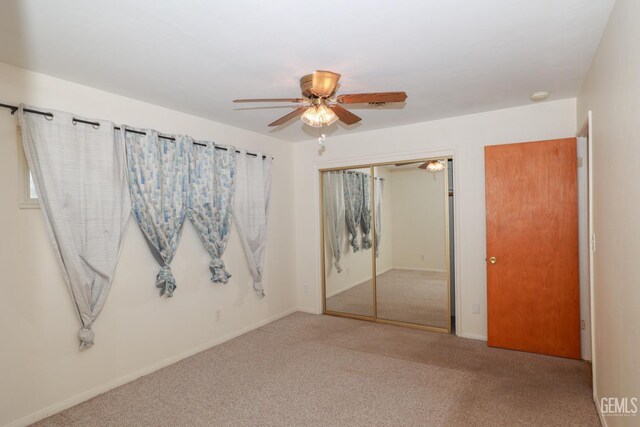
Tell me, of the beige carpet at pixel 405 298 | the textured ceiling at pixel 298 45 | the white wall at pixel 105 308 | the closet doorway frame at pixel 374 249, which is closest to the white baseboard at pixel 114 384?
the white wall at pixel 105 308

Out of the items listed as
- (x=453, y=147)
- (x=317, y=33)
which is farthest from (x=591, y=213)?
(x=317, y=33)

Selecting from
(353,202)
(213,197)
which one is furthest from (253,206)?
(353,202)

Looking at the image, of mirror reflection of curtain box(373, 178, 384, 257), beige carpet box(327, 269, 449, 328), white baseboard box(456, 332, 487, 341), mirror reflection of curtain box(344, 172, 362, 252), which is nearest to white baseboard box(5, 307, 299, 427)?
beige carpet box(327, 269, 449, 328)

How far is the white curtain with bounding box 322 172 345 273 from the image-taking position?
4754 mm

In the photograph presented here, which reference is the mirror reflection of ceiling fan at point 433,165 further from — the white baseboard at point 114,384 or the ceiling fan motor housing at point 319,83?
the white baseboard at point 114,384

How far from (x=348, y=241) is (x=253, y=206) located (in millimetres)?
1374

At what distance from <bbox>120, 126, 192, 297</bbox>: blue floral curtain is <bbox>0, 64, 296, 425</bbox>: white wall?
0.37ft

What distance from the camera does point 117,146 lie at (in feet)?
9.50

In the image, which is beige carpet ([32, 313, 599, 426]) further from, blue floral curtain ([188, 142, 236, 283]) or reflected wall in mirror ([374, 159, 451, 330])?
blue floral curtain ([188, 142, 236, 283])

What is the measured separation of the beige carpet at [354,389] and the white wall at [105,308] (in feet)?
0.65

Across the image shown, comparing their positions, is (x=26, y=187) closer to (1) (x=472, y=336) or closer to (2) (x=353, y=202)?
(2) (x=353, y=202)

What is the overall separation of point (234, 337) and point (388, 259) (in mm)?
2052

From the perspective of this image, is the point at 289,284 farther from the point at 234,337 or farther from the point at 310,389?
the point at 310,389

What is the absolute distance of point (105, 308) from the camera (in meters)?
2.81
